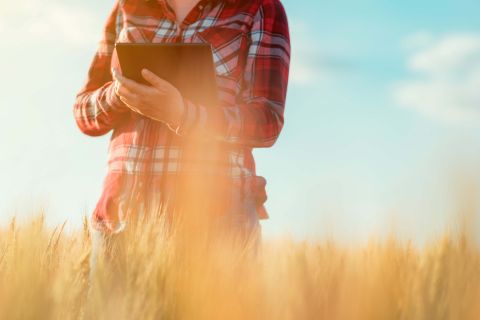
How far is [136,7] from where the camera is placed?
6.57 feet

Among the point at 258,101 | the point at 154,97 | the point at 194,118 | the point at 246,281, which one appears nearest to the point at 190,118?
the point at 194,118

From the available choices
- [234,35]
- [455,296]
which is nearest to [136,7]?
[234,35]

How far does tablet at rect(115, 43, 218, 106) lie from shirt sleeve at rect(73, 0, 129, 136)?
9.4 inches

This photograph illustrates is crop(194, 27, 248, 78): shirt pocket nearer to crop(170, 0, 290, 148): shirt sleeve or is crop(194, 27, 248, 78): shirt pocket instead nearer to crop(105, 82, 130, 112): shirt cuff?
crop(170, 0, 290, 148): shirt sleeve

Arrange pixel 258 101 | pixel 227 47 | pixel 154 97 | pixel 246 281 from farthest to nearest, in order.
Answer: pixel 227 47 < pixel 258 101 < pixel 154 97 < pixel 246 281

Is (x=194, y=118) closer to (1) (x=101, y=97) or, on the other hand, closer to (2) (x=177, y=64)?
(2) (x=177, y=64)

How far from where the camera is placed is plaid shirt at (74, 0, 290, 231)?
1749 millimetres

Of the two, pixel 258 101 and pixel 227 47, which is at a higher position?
pixel 227 47

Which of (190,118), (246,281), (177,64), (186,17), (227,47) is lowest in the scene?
(246,281)

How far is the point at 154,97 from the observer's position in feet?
5.18

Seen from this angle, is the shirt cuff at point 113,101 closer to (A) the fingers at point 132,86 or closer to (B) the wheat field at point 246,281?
(A) the fingers at point 132,86

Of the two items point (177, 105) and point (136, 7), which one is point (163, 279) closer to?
point (177, 105)

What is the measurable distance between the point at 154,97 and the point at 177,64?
0.36 feet

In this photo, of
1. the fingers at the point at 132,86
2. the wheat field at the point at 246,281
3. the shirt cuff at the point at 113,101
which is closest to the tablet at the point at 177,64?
the fingers at the point at 132,86
